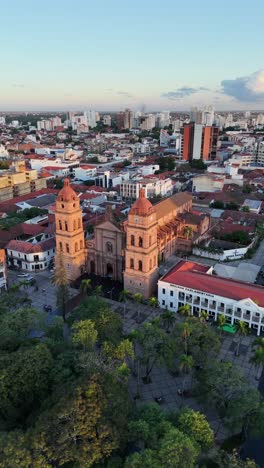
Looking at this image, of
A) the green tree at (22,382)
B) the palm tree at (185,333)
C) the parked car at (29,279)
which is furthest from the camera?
the parked car at (29,279)

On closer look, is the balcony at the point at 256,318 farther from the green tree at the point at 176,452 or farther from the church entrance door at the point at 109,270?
the church entrance door at the point at 109,270

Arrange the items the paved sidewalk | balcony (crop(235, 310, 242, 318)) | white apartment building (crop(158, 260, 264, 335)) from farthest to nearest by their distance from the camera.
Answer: balcony (crop(235, 310, 242, 318)), white apartment building (crop(158, 260, 264, 335)), the paved sidewalk

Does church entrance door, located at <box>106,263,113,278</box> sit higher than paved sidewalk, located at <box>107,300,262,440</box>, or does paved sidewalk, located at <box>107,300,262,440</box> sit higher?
church entrance door, located at <box>106,263,113,278</box>

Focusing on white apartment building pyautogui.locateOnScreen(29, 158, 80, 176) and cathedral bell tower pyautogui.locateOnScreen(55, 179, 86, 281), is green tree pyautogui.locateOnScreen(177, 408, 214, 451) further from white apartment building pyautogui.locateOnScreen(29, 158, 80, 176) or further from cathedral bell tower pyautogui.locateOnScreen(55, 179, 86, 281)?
white apartment building pyautogui.locateOnScreen(29, 158, 80, 176)

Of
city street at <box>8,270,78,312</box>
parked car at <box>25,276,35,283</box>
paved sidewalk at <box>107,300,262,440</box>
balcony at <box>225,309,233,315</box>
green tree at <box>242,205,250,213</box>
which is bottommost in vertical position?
paved sidewalk at <box>107,300,262,440</box>

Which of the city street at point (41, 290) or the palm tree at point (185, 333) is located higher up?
the palm tree at point (185, 333)

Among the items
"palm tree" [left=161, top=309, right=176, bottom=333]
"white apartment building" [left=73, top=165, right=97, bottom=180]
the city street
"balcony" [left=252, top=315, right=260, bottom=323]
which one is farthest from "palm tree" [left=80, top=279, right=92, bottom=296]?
"white apartment building" [left=73, top=165, right=97, bottom=180]

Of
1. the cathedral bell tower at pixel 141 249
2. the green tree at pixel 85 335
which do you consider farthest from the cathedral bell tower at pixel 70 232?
the green tree at pixel 85 335

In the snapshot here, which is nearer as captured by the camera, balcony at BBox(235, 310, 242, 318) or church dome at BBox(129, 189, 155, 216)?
balcony at BBox(235, 310, 242, 318)
